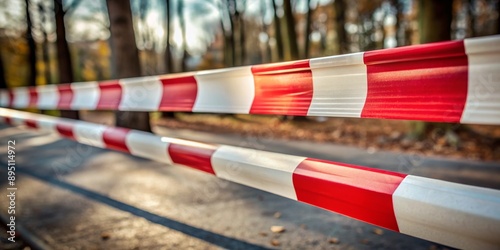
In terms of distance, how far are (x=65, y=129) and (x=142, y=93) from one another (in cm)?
114

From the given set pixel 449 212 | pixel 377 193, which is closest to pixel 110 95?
pixel 377 193

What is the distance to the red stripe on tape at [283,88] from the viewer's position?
1528 millimetres

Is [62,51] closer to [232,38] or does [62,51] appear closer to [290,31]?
[232,38]

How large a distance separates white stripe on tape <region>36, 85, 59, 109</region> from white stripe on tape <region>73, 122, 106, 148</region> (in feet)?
5.90

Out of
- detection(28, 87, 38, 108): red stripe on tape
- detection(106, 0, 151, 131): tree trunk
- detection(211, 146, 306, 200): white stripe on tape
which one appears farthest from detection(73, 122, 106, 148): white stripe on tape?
detection(106, 0, 151, 131): tree trunk

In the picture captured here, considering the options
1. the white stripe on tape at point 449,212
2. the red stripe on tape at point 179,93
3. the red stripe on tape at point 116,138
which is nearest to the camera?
the white stripe on tape at point 449,212

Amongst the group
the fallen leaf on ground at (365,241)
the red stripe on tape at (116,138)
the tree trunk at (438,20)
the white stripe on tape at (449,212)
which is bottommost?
the fallen leaf on ground at (365,241)

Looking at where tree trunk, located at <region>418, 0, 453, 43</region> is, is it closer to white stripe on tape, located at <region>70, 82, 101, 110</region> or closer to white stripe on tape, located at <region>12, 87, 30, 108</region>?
white stripe on tape, located at <region>70, 82, 101, 110</region>

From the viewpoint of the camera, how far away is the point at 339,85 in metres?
1.39

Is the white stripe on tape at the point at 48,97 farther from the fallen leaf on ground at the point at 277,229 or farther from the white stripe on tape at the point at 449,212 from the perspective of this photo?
the white stripe on tape at the point at 449,212

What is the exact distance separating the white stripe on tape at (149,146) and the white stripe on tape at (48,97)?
9.77 feet

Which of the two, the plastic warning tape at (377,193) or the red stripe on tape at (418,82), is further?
the red stripe on tape at (418,82)

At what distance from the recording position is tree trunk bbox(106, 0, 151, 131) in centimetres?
596

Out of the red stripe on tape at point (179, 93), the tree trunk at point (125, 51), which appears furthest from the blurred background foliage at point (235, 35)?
the red stripe on tape at point (179, 93)
